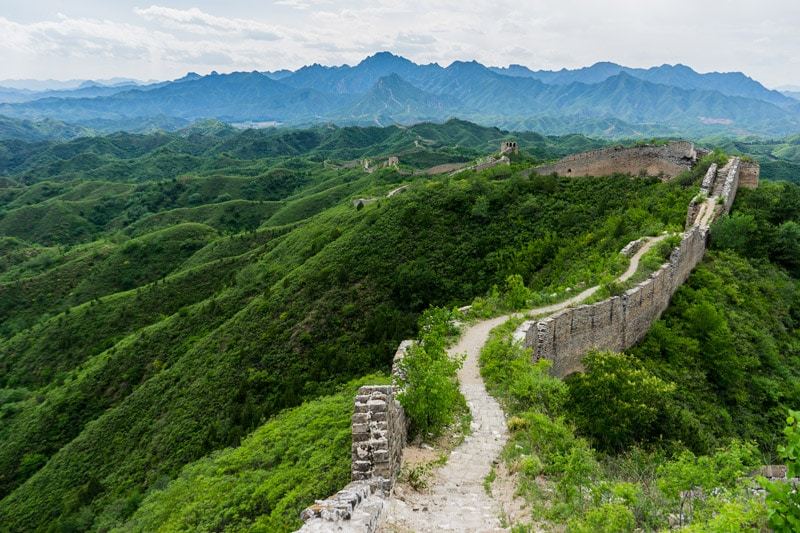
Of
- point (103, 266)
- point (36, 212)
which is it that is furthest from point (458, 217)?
point (36, 212)

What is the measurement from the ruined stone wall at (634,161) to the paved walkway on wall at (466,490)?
28550 millimetres

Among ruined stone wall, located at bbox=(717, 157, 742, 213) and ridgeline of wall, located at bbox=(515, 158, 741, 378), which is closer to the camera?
ridgeline of wall, located at bbox=(515, 158, 741, 378)

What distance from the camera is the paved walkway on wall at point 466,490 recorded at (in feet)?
26.1

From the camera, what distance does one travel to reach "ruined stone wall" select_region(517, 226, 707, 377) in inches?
625

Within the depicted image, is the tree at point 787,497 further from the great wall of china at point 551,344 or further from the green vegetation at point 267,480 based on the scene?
the green vegetation at point 267,480

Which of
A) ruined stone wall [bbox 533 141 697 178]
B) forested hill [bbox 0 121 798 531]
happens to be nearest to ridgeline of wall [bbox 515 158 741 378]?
forested hill [bbox 0 121 798 531]

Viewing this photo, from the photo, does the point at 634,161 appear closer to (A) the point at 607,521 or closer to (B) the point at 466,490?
(B) the point at 466,490

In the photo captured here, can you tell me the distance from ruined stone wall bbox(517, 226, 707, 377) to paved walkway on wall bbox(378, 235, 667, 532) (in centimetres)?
295

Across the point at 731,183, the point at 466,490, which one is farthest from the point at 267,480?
the point at 731,183

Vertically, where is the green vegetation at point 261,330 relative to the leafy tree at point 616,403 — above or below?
below

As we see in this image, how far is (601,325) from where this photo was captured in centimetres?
1716

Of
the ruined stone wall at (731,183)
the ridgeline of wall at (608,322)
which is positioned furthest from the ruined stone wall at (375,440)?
the ruined stone wall at (731,183)

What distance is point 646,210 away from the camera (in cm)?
2916

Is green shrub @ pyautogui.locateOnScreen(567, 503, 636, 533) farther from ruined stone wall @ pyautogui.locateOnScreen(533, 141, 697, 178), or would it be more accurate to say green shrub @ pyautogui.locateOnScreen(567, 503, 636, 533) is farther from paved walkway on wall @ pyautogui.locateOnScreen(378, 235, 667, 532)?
ruined stone wall @ pyautogui.locateOnScreen(533, 141, 697, 178)
